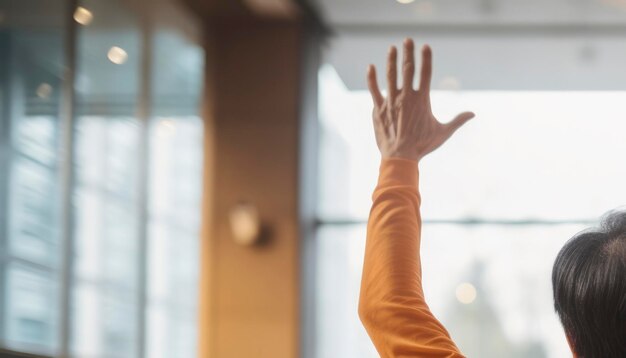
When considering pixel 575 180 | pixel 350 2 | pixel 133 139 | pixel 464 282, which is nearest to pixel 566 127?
pixel 575 180

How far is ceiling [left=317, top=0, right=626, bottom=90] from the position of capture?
8.46 meters

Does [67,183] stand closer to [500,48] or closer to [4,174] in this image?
[4,174]

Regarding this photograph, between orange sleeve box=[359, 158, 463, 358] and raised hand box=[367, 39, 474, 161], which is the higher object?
raised hand box=[367, 39, 474, 161]

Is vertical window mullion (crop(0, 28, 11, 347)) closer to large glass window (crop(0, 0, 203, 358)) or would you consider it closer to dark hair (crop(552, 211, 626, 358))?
large glass window (crop(0, 0, 203, 358))

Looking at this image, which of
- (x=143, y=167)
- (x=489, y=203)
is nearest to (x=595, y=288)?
(x=143, y=167)

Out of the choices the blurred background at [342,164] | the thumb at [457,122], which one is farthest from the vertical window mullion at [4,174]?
the thumb at [457,122]

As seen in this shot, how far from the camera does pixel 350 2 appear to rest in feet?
26.4

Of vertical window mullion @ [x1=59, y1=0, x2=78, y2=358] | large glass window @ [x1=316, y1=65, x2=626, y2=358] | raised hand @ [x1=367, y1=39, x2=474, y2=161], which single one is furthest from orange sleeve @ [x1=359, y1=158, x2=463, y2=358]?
large glass window @ [x1=316, y1=65, x2=626, y2=358]

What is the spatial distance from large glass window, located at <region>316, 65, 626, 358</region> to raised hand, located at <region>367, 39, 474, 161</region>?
7208mm

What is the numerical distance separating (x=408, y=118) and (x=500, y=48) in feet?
24.3

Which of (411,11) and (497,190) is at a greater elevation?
(411,11)

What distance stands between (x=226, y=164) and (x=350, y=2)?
1.50m

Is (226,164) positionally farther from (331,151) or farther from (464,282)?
(464,282)

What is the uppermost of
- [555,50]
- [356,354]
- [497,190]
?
[555,50]
